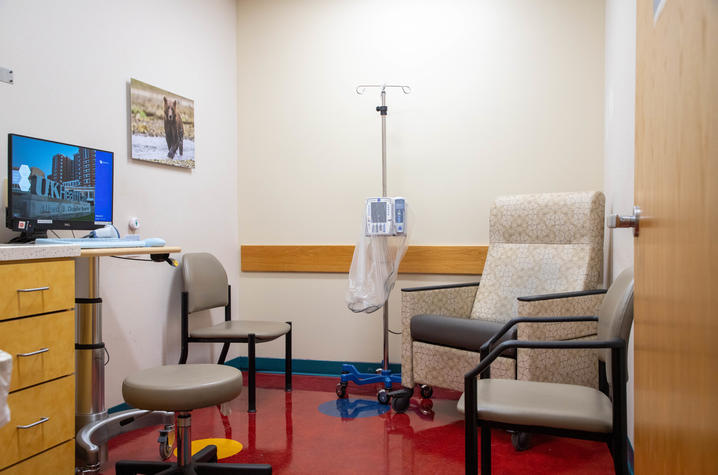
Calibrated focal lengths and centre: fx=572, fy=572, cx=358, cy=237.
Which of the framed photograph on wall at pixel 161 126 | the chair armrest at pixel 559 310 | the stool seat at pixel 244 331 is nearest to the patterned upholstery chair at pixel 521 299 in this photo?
the chair armrest at pixel 559 310

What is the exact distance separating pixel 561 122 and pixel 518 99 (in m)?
0.30

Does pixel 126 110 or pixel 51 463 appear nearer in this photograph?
pixel 51 463

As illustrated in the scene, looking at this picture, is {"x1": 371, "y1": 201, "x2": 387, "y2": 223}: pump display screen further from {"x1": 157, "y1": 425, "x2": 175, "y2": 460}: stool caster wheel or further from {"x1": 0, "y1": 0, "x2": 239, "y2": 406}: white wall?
{"x1": 157, "y1": 425, "x2": 175, "y2": 460}: stool caster wheel

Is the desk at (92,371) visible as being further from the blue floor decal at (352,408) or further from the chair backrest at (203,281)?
the blue floor decal at (352,408)

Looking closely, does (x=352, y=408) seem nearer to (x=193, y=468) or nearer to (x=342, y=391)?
(x=342, y=391)

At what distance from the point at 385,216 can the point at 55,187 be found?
1.68 metres

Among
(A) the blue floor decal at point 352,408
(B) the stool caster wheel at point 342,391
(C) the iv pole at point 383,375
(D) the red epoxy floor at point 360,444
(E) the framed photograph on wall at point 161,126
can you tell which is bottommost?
(A) the blue floor decal at point 352,408

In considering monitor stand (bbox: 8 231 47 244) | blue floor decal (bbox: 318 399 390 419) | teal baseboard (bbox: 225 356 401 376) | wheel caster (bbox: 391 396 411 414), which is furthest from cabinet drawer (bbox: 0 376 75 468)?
teal baseboard (bbox: 225 356 401 376)

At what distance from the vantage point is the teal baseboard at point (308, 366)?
150 inches

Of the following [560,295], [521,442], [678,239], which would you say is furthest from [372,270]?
[678,239]

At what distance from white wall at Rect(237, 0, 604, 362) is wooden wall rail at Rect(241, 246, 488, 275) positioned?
6 centimetres

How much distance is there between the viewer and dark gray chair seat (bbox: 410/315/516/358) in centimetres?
270

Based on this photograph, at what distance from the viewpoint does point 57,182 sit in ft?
7.27

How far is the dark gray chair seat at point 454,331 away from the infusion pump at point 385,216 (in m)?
0.53
